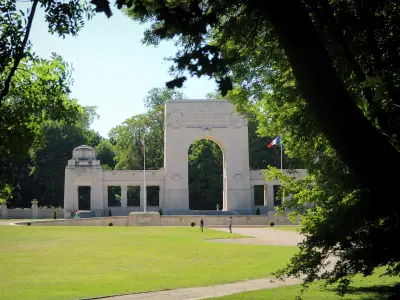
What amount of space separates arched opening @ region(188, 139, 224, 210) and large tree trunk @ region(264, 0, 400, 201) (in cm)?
5843

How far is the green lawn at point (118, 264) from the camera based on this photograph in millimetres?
14000

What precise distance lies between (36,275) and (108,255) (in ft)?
19.1

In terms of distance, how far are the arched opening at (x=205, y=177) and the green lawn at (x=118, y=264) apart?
117 ft

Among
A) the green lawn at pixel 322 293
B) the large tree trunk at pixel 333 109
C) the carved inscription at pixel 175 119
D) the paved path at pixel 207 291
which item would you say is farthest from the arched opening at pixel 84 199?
the large tree trunk at pixel 333 109

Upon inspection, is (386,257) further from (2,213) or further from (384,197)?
(2,213)

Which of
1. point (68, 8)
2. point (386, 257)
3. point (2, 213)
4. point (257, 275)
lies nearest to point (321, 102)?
point (386, 257)

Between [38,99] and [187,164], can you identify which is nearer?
[38,99]

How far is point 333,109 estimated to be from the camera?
5859 millimetres

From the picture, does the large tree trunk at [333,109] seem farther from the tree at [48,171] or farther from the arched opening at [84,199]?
the arched opening at [84,199]

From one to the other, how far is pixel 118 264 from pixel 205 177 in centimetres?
4681

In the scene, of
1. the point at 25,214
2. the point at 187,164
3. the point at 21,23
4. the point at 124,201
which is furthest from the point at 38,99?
the point at 25,214

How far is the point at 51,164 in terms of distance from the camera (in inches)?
2675

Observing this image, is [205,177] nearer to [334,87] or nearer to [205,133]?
[205,133]

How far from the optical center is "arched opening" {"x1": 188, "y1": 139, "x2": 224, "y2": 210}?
65.3 m
